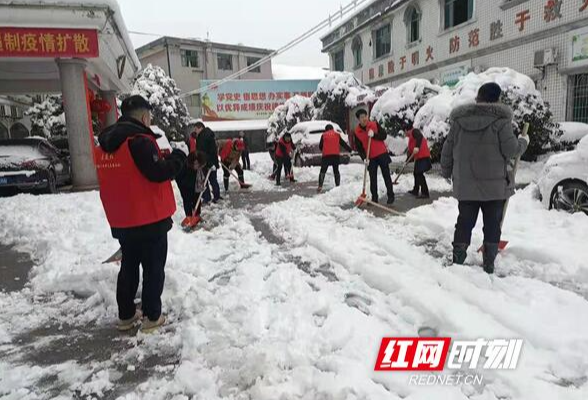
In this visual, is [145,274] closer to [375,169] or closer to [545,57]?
[375,169]

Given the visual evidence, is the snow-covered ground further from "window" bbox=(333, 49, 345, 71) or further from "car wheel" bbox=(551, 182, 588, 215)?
"window" bbox=(333, 49, 345, 71)

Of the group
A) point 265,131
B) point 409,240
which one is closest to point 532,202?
point 409,240

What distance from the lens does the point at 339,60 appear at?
2619 centimetres

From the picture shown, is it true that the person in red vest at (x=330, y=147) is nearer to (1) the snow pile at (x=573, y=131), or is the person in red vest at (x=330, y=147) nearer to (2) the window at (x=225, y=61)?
(1) the snow pile at (x=573, y=131)

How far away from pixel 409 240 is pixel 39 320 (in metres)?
3.97

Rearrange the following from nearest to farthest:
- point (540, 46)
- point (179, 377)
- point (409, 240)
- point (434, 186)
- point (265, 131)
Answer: point (179, 377), point (409, 240), point (434, 186), point (540, 46), point (265, 131)

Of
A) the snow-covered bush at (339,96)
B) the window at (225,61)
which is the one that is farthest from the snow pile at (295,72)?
the snow-covered bush at (339,96)

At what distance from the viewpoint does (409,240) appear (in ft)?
17.1

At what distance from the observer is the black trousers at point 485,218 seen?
3.87 metres

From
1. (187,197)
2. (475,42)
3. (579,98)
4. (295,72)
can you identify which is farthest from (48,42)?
(295,72)

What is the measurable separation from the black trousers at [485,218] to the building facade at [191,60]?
28.3 metres

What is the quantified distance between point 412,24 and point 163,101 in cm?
1356

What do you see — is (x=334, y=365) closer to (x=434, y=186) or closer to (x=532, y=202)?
(x=532, y=202)

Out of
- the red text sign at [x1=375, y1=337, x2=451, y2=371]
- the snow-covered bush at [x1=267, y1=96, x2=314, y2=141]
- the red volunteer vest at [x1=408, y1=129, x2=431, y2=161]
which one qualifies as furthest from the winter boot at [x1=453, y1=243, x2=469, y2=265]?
the snow-covered bush at [x1=267, y1=96, x2=314, y2=141]
